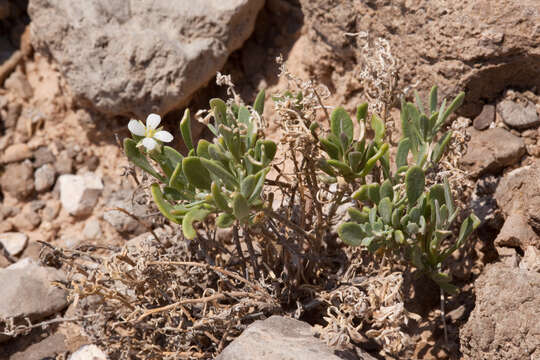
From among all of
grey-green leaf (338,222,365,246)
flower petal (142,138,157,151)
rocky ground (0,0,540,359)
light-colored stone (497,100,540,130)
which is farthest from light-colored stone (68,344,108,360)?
light-colored stone (497,100,540,130)

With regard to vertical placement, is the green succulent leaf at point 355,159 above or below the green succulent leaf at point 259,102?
below

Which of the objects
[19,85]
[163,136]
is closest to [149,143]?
[163,136]

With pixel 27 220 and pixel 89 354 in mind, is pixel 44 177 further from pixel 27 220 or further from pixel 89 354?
pixel 89 354

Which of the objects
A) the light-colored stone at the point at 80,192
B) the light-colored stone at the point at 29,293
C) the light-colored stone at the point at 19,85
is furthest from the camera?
the light-colored stone at the point at 19,85

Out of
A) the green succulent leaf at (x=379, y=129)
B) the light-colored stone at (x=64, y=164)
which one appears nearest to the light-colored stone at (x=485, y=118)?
the green succulent leaf at (x=379, y=129)

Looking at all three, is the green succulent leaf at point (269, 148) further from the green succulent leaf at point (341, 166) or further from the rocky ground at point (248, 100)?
the rocky ground at point (248, 100)

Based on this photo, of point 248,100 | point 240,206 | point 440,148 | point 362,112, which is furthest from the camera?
point 248,100

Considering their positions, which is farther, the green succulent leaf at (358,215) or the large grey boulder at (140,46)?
the large grey boulder at (140,46)
